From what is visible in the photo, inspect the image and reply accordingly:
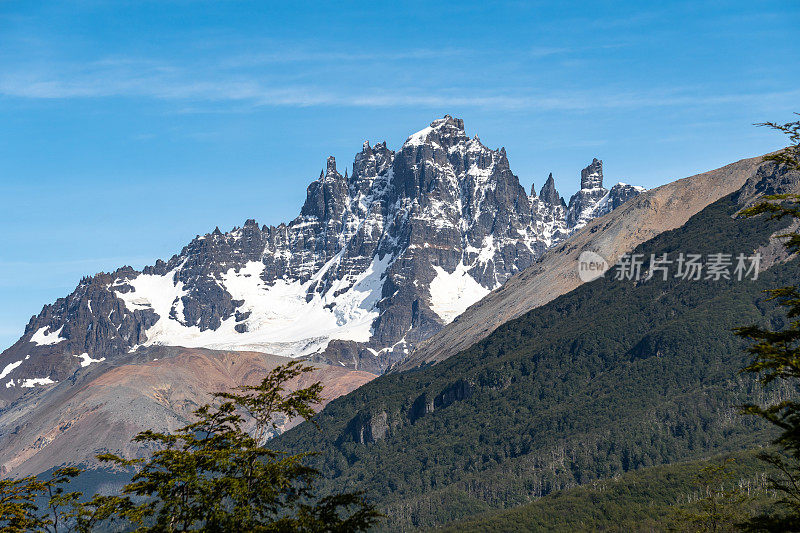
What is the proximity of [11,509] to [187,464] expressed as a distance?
A: 36.4ft

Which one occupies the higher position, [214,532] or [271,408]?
[271,408]

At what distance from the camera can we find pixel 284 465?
49.1m

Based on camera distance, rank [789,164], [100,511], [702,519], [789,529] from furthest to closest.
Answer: [702,519]
[100,511]
[789,164]
[789,529]

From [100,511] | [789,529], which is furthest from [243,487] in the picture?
[789,529]

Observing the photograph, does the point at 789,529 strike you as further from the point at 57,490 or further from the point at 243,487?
the point at 57,490

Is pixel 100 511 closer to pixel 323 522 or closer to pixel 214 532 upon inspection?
pixel 214 532

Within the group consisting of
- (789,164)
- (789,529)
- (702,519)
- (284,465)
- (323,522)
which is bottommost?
(702,519)

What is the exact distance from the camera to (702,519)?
88438 millimetres

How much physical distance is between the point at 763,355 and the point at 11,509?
39.6 m

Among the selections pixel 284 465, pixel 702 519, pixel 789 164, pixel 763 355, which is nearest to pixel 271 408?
pixel 284 465

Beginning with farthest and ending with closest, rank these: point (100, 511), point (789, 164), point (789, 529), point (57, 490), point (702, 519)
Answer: point (702, 519) < point (57, 490) < point (100, 511) < point (789, 164) < point (789, 529)

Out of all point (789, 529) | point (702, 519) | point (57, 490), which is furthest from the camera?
point (702, 519)

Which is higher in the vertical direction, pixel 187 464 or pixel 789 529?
pixel 187 464

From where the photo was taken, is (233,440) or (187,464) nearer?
(187,464)
